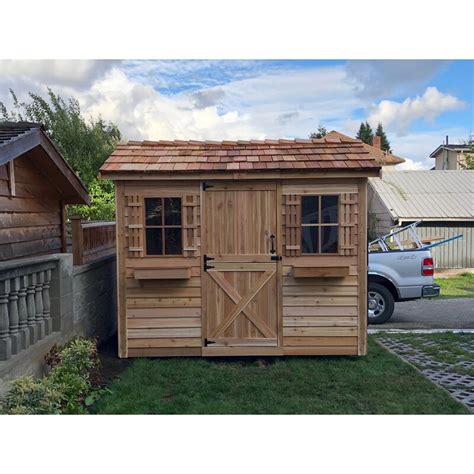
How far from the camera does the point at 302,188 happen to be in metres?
5.75

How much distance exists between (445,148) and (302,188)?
20.2 m

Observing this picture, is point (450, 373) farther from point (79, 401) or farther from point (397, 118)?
point (397, 118)

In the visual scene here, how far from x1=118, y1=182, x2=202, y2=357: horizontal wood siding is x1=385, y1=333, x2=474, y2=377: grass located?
2939 millimetres

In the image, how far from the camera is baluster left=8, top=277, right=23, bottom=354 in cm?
412

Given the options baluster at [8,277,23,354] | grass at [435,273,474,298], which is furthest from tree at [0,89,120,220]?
baluster at [8,277,23,354]

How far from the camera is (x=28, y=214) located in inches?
215

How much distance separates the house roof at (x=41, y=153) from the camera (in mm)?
4352

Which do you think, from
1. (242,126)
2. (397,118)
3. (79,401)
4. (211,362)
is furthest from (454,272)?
(79,401)

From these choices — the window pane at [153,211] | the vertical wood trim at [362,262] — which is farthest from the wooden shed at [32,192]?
the vertical wood trim at [362,262]

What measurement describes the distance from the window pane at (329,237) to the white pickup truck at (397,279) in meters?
2.42

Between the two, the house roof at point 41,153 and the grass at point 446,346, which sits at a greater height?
the house roof at point 41,153

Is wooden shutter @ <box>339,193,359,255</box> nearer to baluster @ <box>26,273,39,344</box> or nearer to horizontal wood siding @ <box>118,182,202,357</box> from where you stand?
horizontal wood siding @ <box>118,182,202,357</box>

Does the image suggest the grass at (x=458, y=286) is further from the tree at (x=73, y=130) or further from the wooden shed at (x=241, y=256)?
the tree at (x=73, y=130)

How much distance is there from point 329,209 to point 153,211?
206 centimetres
